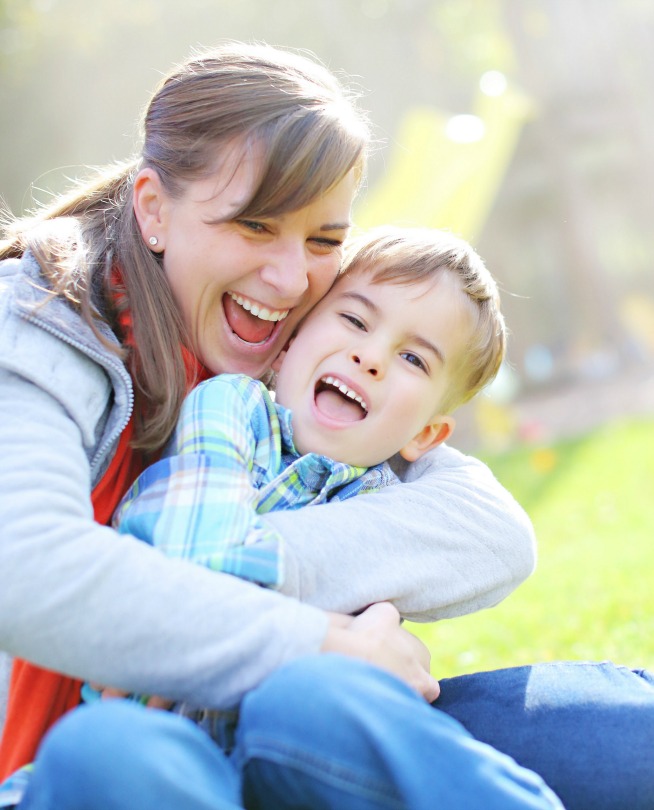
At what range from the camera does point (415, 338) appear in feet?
7.68

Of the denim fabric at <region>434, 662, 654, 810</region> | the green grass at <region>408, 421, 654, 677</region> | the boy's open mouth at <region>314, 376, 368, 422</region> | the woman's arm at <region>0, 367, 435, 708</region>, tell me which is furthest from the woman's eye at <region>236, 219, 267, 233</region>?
the green grass at <region>408, 421, 654, 677</region>

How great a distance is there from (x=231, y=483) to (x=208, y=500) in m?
0.06

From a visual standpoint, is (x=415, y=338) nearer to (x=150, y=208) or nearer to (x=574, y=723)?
(x=150, y=208)

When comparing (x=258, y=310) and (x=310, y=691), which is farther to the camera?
(x=258, y=310)

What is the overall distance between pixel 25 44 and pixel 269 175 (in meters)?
15.5

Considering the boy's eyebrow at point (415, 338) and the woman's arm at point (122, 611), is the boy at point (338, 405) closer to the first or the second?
the boy's eyebrow at point (415, 338)

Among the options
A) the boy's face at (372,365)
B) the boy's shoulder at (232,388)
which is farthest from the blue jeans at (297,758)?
the boy's face at (372,365)

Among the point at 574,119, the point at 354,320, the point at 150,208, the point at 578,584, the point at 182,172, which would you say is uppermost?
the point at 182,172

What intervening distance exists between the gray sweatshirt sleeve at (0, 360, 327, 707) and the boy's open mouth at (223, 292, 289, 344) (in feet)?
2.90

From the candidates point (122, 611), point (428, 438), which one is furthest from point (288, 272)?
point (122, 611)

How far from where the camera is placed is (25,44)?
15945mm

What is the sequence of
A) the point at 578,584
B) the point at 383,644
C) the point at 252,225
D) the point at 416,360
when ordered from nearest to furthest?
the point at 383,644
the point at 252,225
the point at 416,360
the point at 578,584

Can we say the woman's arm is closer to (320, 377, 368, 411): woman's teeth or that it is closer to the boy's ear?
(320, 377, 368, 411): woman's teeth

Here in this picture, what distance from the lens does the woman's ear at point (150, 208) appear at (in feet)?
7.53
